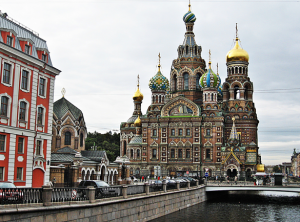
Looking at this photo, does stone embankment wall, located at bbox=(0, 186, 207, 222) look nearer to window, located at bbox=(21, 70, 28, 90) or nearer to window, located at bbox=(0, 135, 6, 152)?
window, located at bbox=(0, 135, 6, 152)

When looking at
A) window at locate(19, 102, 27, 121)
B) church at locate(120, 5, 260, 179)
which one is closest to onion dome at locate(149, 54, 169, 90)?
church at locate(120, 5, 260, 179)

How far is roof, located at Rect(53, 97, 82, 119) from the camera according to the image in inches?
1788

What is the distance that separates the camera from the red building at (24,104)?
86.6 feet

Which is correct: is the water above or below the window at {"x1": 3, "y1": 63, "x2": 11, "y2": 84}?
below

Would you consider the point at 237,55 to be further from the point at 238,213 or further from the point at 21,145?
the point at 21,145

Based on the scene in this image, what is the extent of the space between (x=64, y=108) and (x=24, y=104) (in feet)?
57.2

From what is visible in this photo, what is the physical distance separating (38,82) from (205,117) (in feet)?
147

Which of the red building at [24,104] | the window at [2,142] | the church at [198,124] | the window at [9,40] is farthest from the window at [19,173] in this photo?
the church at [198,124]

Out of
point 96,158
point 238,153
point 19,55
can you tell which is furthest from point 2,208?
point 238,153

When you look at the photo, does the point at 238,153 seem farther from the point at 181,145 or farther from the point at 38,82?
the point at 38,82

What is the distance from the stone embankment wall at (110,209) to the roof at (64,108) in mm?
16520

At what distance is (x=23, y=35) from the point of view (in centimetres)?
2997

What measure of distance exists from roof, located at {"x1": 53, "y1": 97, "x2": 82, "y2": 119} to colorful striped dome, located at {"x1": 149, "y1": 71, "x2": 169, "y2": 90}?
33483 mm

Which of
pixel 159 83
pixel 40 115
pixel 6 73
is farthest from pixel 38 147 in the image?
pixel 159 83
